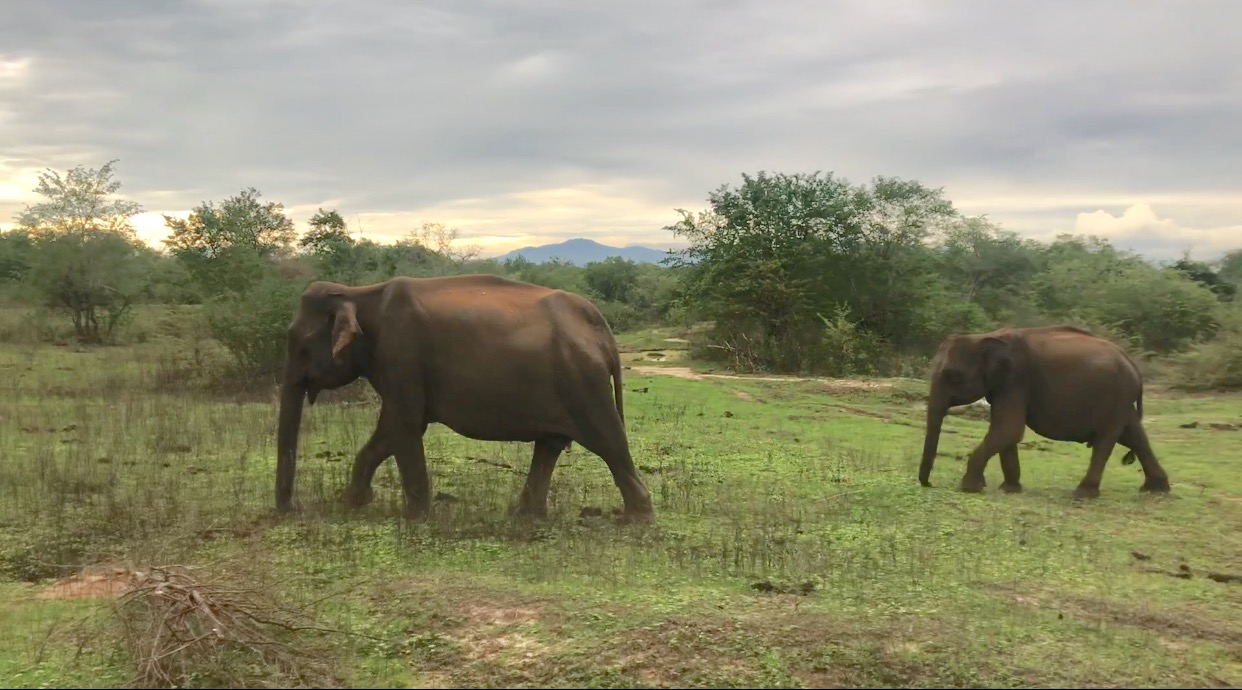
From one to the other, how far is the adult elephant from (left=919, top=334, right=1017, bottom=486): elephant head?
431cm

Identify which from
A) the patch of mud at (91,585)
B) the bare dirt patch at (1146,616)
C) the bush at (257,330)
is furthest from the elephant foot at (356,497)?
the bush at (257,330)

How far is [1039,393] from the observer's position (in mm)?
10805

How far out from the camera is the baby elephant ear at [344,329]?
27.7ft

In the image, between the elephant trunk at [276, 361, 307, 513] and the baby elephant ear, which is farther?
the elephant trunk at [276, 361, 307, 513]

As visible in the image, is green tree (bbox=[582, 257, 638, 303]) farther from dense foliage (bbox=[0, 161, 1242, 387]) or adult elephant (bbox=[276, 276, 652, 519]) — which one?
adult elephant (bbox=[276, 276, 652, 519])

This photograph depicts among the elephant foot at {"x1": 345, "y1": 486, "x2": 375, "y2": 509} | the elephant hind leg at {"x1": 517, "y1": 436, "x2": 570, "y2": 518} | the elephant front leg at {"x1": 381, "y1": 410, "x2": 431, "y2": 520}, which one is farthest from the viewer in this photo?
the elephant foot at {"x1": 345, "y1": 486, "x2": 375, "y2": 509}

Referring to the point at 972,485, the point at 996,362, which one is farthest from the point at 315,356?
the point at 996,362

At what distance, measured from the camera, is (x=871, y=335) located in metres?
32.2

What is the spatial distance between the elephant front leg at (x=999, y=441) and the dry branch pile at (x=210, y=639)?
769 centimetres

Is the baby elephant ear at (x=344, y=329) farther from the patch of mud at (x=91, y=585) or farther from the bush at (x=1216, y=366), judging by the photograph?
the bush at (x=1216, y=366)

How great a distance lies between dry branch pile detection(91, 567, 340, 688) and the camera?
468 cm

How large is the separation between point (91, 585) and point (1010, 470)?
929 cm

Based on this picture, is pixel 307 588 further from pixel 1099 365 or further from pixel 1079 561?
pixel 1099 365

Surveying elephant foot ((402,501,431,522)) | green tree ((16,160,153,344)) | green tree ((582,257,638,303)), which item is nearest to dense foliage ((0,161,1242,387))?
green tree ((16,160,153,344))
